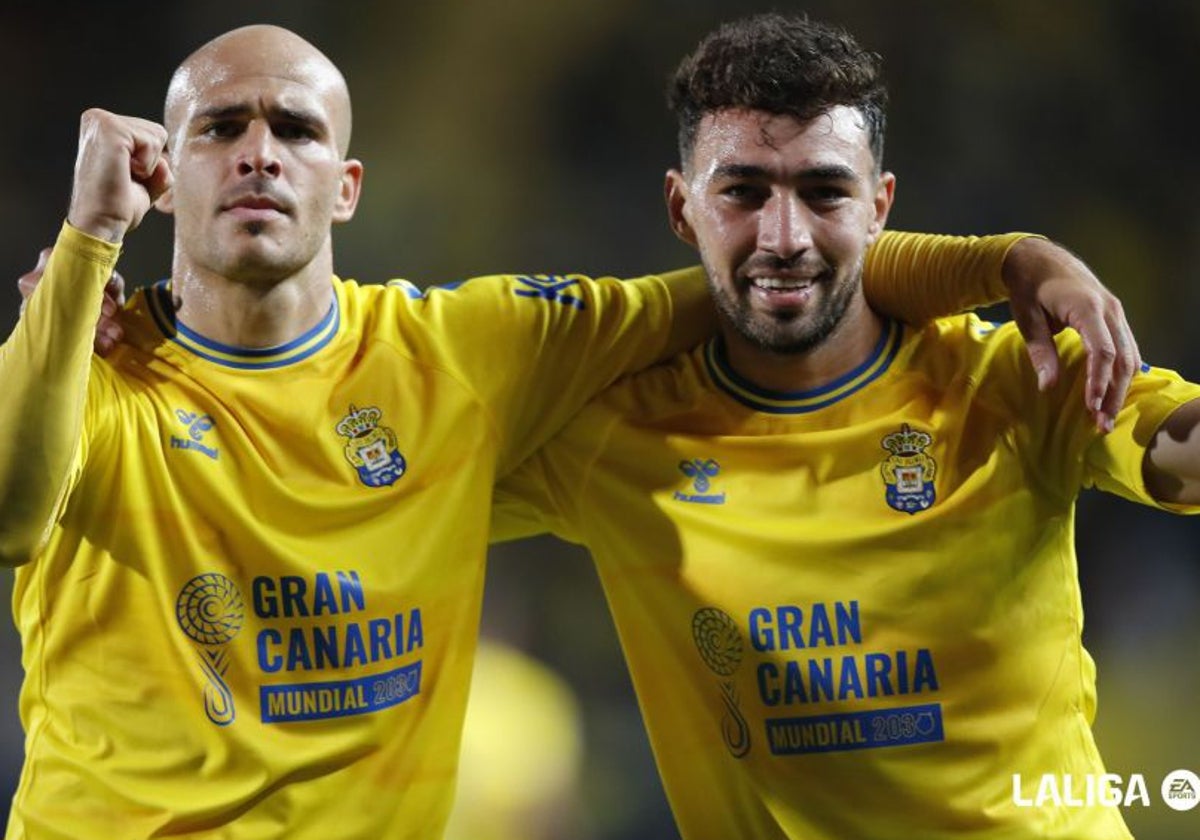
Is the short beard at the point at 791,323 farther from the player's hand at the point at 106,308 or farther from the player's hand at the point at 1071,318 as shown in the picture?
the player's hand at the point at 106,308

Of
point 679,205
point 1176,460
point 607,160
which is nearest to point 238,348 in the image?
point 679,205

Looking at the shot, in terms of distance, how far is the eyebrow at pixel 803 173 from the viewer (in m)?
2.72

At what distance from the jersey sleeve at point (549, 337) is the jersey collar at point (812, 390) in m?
0.12

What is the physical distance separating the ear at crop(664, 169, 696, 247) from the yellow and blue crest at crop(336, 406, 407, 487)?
0.70m

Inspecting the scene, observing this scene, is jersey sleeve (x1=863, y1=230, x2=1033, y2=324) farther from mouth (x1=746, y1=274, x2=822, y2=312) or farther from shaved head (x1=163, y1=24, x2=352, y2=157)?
shaved head (x1=163, y1=24, x2=352, y2=157)

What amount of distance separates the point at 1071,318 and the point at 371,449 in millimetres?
1213

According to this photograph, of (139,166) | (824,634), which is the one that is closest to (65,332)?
(139,166)

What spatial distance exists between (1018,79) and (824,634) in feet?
12.0

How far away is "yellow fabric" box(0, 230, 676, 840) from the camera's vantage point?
8.38 feet

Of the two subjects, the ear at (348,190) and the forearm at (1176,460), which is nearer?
the forearm at (1176,460)

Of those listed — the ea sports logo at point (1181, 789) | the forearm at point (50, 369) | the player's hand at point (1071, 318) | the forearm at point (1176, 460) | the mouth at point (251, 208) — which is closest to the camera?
the forearm at point (50, 369)

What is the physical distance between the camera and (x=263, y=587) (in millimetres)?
2627

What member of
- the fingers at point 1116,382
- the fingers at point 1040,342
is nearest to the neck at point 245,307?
the fingers at point 1040,342

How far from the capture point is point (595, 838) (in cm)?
504
